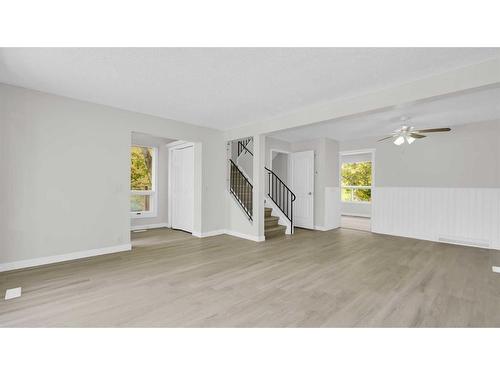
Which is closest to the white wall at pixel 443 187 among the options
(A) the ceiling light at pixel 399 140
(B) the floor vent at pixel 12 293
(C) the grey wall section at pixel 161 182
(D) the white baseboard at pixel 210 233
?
(A) the ceiling light at pixel 399 140

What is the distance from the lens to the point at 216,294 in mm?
2430

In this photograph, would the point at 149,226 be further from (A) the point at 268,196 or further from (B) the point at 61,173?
(A) the point at 268,196

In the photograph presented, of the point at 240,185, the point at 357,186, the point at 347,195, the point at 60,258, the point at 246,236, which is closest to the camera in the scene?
the point at 60,258

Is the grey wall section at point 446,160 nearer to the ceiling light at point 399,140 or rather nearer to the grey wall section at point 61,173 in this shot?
the ceiling light at point 399,140

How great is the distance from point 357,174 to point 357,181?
11.4 inches

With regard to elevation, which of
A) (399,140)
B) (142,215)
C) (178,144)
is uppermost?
(178,144)

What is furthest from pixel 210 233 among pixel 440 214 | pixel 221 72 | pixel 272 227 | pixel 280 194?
pixel 440 214

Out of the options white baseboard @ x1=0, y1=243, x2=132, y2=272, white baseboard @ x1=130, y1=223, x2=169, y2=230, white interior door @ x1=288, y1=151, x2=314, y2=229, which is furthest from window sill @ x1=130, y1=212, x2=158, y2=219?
white interior door @ x1=288, y1=151, x2=314, y2=229

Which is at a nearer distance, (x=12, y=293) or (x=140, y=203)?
(x=12, y=293)

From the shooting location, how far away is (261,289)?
8.40ft

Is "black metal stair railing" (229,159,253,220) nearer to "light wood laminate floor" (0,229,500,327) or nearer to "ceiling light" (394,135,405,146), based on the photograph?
"light wood laminate floor" (0,229,500,327)

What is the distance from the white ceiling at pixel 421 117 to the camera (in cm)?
348

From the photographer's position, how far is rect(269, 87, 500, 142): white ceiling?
3.48 metres
